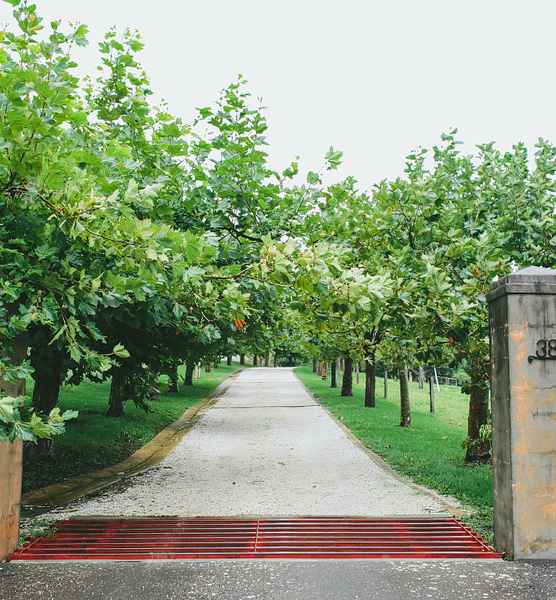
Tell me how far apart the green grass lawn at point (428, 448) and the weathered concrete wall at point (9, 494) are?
452 cm

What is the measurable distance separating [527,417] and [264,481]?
5166mm

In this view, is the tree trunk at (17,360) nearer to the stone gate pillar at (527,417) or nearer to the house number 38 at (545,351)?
the stone gate pillar at (527,417)

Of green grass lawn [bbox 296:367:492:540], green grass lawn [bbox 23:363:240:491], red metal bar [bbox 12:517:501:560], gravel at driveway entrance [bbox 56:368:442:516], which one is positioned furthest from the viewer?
green grass lawn [bbox 23:363:240:491]

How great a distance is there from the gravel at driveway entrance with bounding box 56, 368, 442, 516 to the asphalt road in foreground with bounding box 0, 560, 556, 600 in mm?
2132

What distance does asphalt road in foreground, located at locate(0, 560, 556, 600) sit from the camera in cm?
465

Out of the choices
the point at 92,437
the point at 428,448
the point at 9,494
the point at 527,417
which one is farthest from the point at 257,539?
the point at 92,437

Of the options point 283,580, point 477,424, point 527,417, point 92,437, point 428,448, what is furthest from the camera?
point 92,437

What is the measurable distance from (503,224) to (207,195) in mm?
4227

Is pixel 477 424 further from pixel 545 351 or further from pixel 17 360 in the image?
pixel 17 360

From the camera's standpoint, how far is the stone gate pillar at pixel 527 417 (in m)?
5.37

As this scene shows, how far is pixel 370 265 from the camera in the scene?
9.23 meters

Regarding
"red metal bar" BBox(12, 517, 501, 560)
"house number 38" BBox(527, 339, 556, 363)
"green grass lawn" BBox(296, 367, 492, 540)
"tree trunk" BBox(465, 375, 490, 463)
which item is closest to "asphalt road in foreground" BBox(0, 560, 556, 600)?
"red metal bar" BBox(12, 517, 501, 560)

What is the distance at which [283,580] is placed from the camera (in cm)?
494

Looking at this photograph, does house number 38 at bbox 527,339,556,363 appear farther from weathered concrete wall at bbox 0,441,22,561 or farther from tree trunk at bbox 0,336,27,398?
weathered concrete wall at bbox 0,441,22,561
